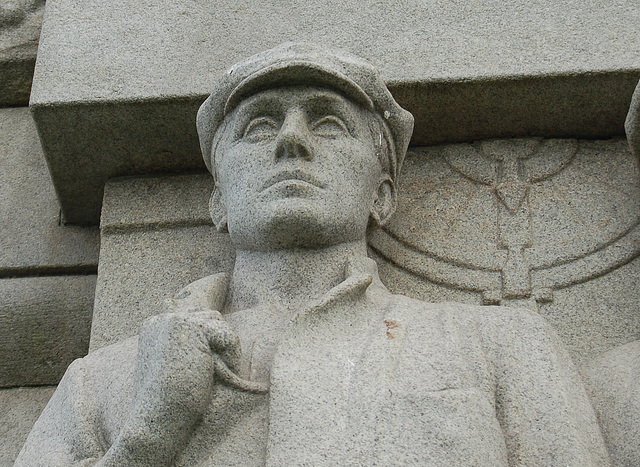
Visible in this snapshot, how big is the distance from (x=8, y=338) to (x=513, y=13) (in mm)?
2528

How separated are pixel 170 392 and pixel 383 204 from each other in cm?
133

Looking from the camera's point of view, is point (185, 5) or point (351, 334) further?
point (185, 5)

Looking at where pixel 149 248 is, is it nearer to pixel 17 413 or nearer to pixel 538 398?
pixel 17 413

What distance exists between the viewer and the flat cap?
361 centimetres

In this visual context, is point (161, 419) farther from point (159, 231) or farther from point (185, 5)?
point (185, 5)

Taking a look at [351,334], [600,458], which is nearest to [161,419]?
[351,334]

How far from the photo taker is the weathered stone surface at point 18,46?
205 inches

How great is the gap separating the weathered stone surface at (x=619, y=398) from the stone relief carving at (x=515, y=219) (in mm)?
633

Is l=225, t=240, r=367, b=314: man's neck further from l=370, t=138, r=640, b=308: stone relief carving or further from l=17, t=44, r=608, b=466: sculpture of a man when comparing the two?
l=370, t=138, r=640, b=308: stone relief carving

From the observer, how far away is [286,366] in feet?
9.68

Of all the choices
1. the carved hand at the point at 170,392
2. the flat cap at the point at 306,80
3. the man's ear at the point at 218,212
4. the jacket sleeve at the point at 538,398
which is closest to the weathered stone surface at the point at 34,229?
the man's ear at the point at 218,212

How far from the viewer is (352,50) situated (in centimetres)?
430

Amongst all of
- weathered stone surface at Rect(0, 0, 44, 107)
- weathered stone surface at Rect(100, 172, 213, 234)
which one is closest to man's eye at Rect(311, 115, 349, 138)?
weathered stone surface at Rect(100, 172, 213, 234)

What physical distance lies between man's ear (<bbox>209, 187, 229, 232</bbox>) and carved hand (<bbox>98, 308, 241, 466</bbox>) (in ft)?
3.28
